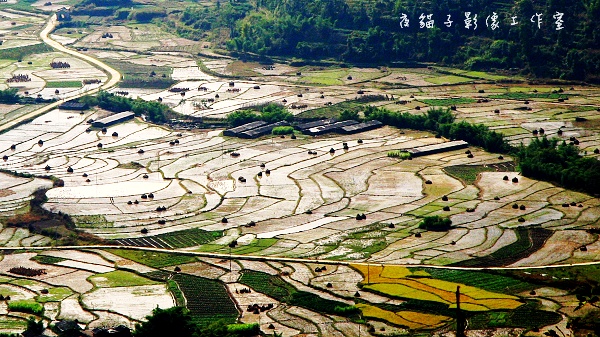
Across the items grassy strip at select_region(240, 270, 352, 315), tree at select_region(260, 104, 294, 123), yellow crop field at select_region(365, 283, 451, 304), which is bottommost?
grassy strip at select_region(240, 270, 352, 315)

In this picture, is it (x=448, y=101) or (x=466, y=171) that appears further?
(x=448, y=101)

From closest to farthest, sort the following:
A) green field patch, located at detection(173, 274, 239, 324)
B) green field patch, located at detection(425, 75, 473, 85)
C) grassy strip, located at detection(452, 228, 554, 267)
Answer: green field patch, located at detection(173, 274, 239, 324) → grassy strip, located at detection(452, 228, 554, 267) → green field patch, located at detection(425, 75, 473, 85)

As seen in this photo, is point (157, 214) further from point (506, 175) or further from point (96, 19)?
point (96, 19)

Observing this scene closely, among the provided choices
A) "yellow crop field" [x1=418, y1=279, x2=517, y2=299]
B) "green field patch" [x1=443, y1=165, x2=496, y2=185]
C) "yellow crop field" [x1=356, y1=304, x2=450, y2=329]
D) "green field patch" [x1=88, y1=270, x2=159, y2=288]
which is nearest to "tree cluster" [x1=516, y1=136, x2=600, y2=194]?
"green field patch" [x1=443, y1=165, x2=496, y2=185]

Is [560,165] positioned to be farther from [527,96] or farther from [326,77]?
[326,77]

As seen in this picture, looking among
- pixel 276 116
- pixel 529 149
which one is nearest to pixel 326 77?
pixel 276 116

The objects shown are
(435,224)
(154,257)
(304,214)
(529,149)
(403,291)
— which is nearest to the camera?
(403,291)

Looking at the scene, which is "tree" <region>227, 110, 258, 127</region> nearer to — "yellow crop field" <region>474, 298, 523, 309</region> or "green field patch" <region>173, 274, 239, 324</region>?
"green field patch" <region>173, 274, 239, 324</region>

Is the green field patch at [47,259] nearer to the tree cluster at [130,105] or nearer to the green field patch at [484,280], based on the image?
the green field patch at [484,280]
